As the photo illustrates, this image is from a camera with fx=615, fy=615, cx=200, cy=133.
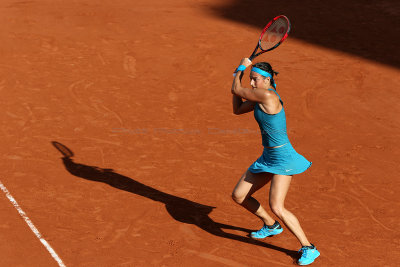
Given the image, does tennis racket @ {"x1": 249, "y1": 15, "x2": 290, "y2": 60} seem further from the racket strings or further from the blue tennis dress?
the blue tennis dress

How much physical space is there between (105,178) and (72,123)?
222 centimetres

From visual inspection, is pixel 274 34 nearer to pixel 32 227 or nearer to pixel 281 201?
pixel 281 201

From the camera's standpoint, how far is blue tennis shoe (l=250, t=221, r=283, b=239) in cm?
758

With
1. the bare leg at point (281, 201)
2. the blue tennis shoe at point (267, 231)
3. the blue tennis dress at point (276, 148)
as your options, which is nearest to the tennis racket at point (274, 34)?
the blue tennis dress at point (276, 148)

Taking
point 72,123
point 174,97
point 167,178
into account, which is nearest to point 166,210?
point 167,178

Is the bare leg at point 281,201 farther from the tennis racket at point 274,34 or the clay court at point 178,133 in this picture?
the tennis racket at point 274,34

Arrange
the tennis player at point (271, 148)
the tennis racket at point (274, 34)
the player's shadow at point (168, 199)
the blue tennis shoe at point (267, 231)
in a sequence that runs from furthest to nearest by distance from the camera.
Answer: the player's shadow at point (168, 199) → the blue tennis shoe at point (267, 231) → the tennis racket at point (274, 34) → the tennis player at point (271, 148)

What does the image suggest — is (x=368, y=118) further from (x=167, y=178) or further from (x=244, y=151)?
(x=167, y=178)

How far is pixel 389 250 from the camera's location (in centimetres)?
754

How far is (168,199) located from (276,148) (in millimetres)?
2341

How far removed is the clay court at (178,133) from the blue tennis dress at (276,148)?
46.3 inches

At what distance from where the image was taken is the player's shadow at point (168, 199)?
782cm

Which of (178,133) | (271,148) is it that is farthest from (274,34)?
(178,133)

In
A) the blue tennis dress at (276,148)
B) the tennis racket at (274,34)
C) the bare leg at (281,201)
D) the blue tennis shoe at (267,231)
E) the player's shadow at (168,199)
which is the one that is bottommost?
the player's shadow at (168,199)
